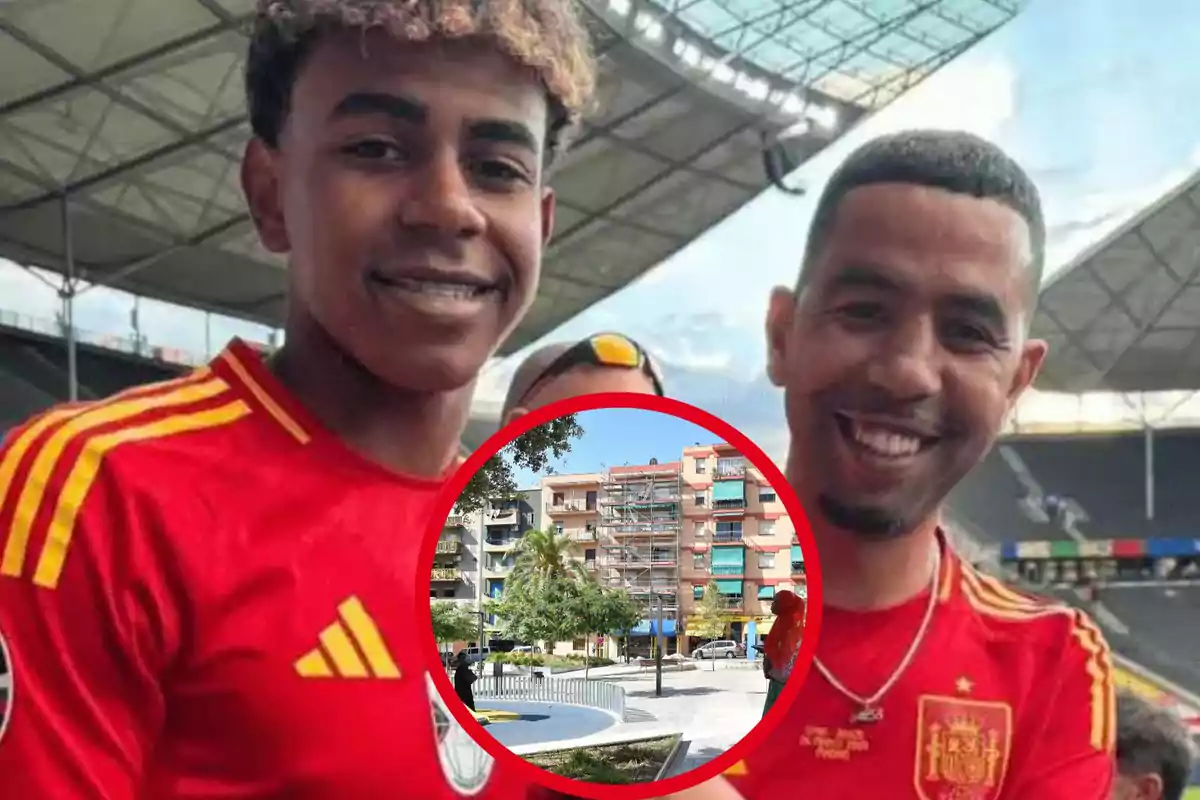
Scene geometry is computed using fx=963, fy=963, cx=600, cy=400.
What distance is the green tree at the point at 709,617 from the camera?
3.70ft

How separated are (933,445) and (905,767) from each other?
0.42 meters

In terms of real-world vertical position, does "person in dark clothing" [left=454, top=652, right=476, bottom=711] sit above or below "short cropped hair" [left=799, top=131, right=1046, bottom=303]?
below

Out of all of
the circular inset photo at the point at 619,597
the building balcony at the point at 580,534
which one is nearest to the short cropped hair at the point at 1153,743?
the circular inset photo at the point at 619,597

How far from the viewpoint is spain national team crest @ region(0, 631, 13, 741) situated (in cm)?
99

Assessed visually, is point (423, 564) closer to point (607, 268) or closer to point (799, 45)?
point (607, 268)

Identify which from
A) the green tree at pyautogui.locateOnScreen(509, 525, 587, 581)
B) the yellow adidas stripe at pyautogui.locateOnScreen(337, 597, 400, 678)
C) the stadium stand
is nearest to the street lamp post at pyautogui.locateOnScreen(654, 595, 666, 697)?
the green tree at pyautogui.locateOnScreen(509, 525, 587, 581)

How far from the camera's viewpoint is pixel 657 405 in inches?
42.8

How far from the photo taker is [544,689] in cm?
111

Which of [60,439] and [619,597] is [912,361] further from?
[60,439]

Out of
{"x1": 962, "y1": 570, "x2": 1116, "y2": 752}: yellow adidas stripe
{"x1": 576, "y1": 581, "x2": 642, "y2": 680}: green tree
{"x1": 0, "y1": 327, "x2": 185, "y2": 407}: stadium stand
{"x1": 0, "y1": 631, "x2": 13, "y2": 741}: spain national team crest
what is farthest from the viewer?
{"x1": 962, "y1": 570, "x2": 1116, "y2": 752}: yellow adidas stripe

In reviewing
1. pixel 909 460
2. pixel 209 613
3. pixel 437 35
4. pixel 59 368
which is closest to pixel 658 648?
pixel 909 460

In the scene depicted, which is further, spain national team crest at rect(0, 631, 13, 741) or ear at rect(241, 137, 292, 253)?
ear at rect(241, 137, 292, 253)

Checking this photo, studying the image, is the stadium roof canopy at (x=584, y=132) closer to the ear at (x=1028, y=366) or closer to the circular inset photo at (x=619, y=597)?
the circular inset photo at (x=619, y=597)

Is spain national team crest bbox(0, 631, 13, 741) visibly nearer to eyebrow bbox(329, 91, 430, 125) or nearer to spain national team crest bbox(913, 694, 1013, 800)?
eyebrow bbox(329, 91, 430, 125)
